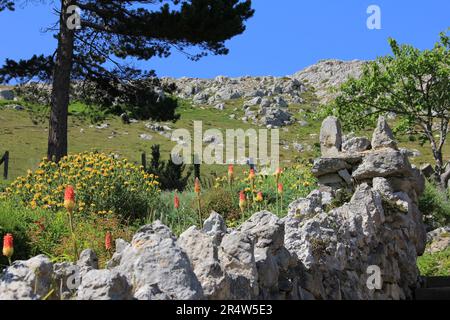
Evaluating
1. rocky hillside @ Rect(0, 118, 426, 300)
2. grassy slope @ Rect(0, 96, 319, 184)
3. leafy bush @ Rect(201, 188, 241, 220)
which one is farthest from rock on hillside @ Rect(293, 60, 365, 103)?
rocky hillside @ Rect(0, 118, 426, 300)

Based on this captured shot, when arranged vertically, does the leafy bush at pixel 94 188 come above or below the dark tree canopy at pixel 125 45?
below

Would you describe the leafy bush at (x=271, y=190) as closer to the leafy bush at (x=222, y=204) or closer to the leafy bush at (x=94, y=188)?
the leafy bush at (x=222, y=204)

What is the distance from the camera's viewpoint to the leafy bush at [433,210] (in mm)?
15672

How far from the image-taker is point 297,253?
5922 millimetres

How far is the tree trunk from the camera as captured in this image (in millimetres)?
17812

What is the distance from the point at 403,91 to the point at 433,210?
12.1 m

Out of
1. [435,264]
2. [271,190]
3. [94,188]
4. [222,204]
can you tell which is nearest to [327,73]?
[435,264]

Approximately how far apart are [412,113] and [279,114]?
51619mm

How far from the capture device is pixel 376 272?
7.96 m

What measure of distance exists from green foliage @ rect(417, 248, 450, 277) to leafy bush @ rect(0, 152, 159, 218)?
5.09m

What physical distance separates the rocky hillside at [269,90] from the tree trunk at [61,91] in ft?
181
